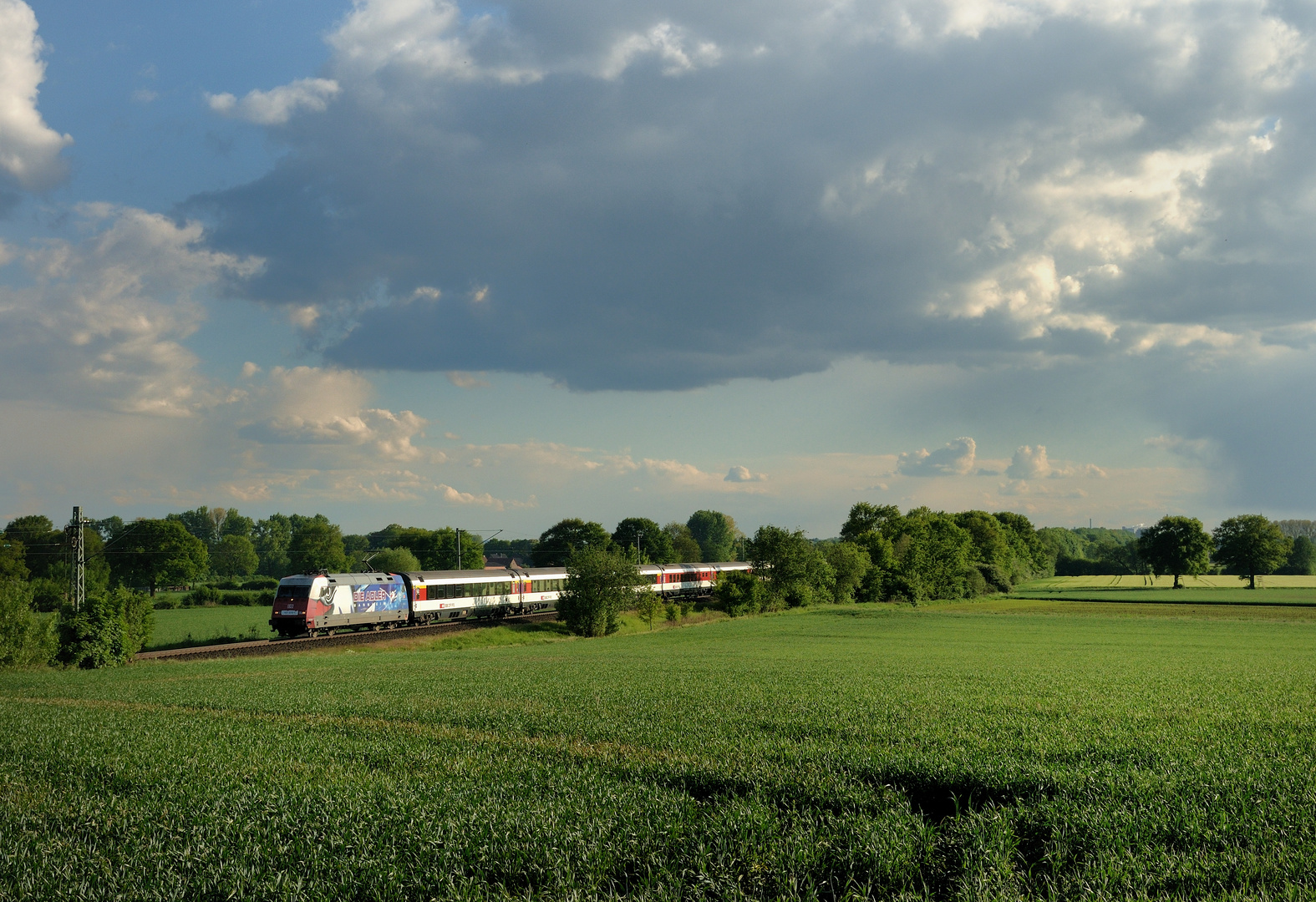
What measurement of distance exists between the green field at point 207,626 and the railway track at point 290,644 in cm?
295

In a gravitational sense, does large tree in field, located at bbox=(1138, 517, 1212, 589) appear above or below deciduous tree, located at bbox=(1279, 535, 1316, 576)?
above

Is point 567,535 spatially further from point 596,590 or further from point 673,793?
point 673,793

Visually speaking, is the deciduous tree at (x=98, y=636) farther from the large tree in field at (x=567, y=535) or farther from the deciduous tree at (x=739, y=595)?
the large tree in field at (x=567, y=535)

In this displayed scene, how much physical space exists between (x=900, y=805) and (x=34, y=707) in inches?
743

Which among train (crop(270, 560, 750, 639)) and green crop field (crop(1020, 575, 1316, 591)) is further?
green crop field (crop(1020, 575, 1316, 591))

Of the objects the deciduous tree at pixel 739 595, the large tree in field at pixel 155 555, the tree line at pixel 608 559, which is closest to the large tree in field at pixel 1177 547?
the tree line at pixel 608 559

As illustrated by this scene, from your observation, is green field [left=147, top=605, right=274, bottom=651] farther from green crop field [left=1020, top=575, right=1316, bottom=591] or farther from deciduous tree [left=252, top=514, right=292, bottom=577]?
green crop field [left=1020, top=575, right=1316, bottom=591]

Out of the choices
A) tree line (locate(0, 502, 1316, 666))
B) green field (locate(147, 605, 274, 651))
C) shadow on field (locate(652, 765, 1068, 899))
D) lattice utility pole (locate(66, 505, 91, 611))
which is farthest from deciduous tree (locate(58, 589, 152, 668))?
shadow on field (locate(652, 765, 1068, 899))

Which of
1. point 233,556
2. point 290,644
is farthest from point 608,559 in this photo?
point 233,556

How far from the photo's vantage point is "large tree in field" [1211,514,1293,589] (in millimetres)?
107000

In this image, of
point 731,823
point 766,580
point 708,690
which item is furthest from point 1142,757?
point 766,580

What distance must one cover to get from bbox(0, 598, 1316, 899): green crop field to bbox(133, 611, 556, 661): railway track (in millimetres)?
20430

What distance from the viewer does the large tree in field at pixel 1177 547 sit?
109 meters

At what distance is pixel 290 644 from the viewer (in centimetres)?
4116
